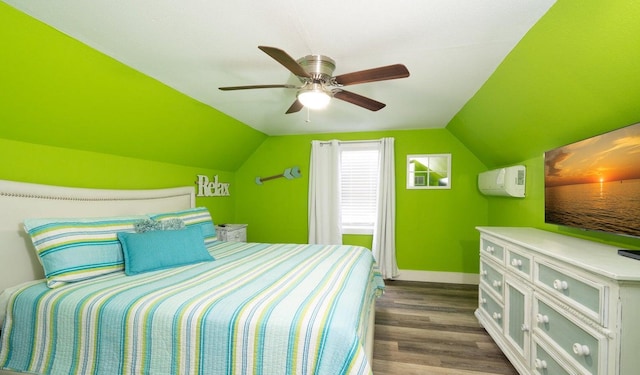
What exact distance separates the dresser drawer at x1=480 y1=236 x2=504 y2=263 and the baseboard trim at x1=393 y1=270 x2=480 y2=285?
138 centimetres

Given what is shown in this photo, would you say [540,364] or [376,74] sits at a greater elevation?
[376,74]

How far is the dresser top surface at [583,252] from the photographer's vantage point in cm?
117

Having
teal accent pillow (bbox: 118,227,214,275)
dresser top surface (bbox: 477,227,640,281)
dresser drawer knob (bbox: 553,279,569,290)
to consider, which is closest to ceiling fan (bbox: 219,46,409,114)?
teal accent pillow (bbox: 118,227,214,275)

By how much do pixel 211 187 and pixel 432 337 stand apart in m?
3.26

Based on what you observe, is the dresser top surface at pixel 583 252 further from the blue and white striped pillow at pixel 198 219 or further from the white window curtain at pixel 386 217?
the blue and white striped pillow at pixel 198 219

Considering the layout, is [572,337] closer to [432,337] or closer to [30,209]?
[432,337]

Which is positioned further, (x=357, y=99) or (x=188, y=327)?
(x=357, y=99)

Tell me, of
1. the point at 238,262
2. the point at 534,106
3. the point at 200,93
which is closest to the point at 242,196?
the point at 200,93

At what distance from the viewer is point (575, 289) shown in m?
1.39

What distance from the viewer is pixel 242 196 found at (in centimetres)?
458

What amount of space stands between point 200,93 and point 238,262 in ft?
5.44

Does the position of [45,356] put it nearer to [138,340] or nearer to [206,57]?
[138,340]

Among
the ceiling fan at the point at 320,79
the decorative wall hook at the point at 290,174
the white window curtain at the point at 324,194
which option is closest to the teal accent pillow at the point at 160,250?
the ceiling fan at the point at 320,79

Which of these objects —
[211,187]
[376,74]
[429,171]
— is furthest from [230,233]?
[429,171]
